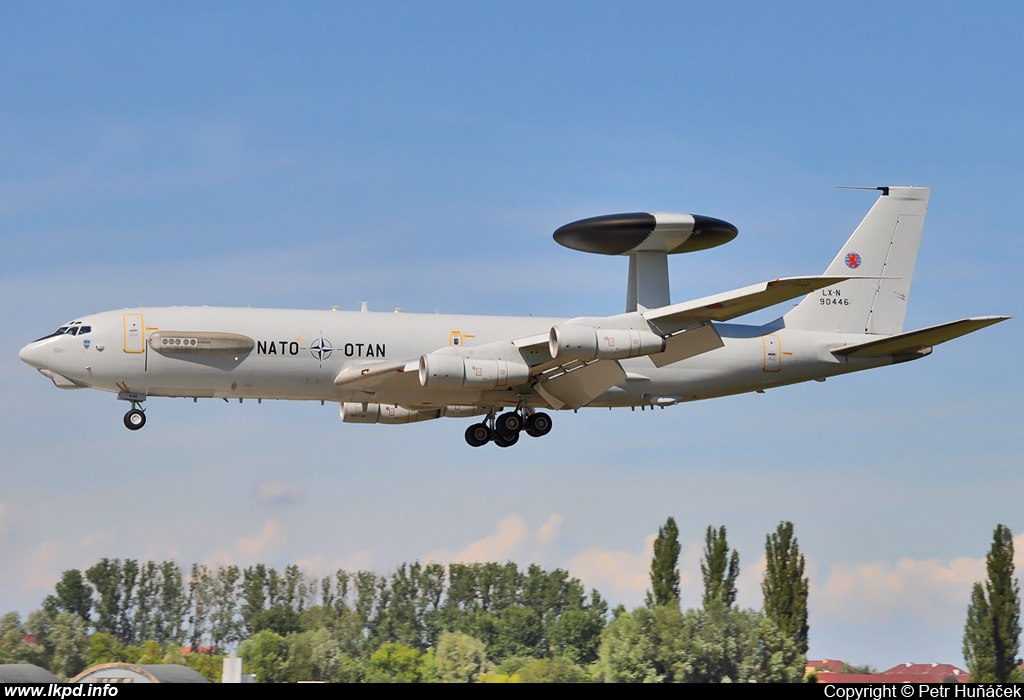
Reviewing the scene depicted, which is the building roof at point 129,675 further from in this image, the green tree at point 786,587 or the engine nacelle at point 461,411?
the green tree at point 786,587

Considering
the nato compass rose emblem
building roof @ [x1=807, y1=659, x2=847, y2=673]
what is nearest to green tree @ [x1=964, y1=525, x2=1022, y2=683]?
building roof @ [x1=807, y1=659, x2=847, y2=673]

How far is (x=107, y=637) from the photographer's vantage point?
52812mm

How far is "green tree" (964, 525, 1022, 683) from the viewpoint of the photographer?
57.2 meters

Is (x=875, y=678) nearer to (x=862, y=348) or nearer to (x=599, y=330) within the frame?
(x=862, y=348)

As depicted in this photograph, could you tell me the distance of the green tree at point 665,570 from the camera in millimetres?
62281

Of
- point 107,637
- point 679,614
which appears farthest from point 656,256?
point 107,637

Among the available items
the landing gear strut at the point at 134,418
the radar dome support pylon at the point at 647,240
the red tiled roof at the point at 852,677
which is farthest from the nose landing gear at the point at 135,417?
the red tiled roof at the point at 852,677

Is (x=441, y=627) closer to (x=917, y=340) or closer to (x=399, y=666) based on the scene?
(x=399, y=666)

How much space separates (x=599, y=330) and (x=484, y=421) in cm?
787

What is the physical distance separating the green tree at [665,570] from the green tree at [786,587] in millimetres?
4612

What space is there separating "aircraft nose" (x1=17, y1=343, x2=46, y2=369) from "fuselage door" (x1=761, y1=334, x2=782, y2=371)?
2440cm

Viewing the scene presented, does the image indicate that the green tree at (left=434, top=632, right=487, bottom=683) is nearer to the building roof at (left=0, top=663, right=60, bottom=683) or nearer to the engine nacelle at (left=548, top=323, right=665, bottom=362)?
the building roof at (left=0, top=663, right=60, bottom=683)

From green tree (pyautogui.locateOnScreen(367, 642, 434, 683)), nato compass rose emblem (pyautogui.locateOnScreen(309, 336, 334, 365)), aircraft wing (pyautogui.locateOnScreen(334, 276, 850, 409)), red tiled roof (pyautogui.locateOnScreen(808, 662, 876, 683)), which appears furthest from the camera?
red tiled roof (pyautogui.locateOnScreen(808, 662, 876, 683))

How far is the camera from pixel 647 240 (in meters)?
40.6
